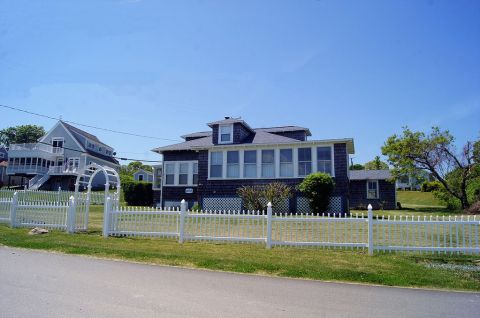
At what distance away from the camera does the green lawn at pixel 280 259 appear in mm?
7113

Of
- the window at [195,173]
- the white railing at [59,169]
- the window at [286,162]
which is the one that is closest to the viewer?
the window at [286,162]

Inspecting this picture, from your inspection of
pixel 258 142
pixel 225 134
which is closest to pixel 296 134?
pixel 258 142

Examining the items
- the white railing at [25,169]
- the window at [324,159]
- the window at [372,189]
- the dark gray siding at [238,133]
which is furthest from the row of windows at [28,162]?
the window at [372,189]

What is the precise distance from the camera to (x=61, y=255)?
9164 millimetres

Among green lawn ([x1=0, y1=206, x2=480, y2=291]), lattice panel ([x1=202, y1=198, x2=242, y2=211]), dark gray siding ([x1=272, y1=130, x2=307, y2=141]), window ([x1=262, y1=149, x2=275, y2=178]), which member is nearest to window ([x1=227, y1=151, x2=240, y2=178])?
lattice panel ([x1=202, y1=198, x2=242, y2=211])

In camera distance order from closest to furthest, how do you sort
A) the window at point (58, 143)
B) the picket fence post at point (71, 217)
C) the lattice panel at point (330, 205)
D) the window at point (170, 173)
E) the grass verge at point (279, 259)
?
1. the grass verge at point (279, 259)
2. the picket fence post at point (71, 217)
3. the lattice panel at point (330, 205)
4. the window at point (170, 173)
5. the window at point (58, 143)

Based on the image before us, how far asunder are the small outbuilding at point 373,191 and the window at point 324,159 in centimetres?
1356

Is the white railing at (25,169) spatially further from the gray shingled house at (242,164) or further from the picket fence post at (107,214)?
the picket fence post at (107,214)

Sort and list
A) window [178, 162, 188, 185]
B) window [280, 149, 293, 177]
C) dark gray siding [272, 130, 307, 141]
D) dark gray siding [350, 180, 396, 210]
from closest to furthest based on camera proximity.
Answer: window [280, 149, 293, 177] → window [178, 162, 188, 185] → dark gray siding [272, 130, 307, 141] → dark gray siding [350, 180, 396, 210]

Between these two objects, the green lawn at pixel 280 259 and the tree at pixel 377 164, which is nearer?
the green lawn at pixel 280 259

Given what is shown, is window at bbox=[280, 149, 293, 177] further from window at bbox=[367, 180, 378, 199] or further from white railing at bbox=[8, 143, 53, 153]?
white railing at bbox=[8, 143, 53, 153]

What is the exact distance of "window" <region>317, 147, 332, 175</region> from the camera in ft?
72.8

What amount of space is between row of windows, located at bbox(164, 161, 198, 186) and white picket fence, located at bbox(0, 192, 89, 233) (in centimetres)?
1311

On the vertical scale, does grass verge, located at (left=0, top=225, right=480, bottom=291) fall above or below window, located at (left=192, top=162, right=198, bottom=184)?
below
